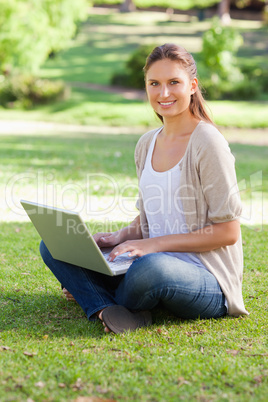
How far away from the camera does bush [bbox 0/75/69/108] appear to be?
22047 millimetres

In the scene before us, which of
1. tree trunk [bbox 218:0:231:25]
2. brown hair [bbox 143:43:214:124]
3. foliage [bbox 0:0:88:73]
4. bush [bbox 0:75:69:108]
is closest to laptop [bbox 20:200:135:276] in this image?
brown hair [bbox 143:43:214:124]

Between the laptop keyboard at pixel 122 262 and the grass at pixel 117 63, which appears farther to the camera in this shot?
the grass at pixel 117 63

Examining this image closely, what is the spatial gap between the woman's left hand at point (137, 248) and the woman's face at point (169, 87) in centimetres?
79

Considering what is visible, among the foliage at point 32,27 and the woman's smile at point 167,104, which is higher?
the foliage at point 32,27

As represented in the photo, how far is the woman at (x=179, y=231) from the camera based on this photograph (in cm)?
312

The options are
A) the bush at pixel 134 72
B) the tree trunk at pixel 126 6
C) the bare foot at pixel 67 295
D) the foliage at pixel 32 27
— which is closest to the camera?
the bare foot at pixel 67 295

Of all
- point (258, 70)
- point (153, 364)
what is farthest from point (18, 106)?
point (153, 364)

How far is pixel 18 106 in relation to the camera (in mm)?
22125

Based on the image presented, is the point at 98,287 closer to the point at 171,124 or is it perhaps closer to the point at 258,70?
the point at 171,124

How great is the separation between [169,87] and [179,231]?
85cm

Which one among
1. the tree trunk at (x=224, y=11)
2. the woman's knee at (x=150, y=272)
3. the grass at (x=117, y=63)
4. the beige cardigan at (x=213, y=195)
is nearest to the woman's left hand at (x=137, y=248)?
the woman's knee at (x=150, y=272)

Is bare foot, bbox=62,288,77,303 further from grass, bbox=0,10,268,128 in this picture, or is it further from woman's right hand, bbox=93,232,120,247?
grass, bbox=0,10,268,128

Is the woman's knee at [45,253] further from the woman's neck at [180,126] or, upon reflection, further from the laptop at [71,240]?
the woman's neck at [180,126]

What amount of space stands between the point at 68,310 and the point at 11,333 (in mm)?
508
